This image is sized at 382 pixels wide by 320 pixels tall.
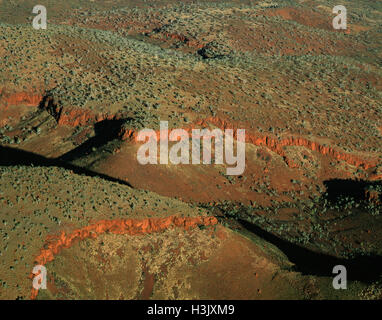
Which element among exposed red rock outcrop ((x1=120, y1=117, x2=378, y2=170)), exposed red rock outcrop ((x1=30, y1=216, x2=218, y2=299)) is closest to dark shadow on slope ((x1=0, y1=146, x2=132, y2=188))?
exposed red rock outcrop ((x1=120, y1=117, x2=378, y2=170))

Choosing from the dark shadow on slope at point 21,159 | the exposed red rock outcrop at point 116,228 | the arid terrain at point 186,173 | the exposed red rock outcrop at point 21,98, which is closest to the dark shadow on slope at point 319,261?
the arid terrain at point 186,173

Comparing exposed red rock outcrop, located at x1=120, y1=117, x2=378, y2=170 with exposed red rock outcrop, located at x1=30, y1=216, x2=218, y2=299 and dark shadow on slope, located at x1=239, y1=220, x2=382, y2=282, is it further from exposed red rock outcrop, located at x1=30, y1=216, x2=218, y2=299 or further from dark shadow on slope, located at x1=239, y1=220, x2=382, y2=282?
exposed red rock outcrop, located at x1=30, y1=216, x2=218, y2=299

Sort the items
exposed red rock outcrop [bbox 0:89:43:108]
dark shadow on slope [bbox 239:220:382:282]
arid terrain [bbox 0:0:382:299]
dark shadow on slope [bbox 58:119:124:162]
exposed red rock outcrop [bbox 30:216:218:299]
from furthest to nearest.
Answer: exposed red rock outcrop [bbox 0:89:43:108] → dark shadow on slope [bbox 58:119:124:162] → dark shadow on slope [bbox 239:220:382:282] → arid terrain [bbox 0:0:382:299] → exposed red rock outcrop [bbox 30:216:218:299]

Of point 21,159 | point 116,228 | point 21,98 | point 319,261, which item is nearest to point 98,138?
point 21,159

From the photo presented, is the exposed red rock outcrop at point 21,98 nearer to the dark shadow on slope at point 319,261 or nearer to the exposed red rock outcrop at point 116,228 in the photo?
the exposed red rock outcrop at point 116,228

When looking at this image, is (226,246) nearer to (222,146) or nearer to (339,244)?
(339,244)

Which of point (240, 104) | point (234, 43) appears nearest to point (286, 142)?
point (240, 104)
